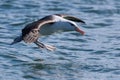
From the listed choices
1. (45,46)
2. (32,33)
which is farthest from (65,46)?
(32,33)

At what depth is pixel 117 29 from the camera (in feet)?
52.7

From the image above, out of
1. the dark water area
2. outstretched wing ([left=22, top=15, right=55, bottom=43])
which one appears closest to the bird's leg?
the dark water area

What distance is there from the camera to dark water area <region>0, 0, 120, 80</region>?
12.6 m

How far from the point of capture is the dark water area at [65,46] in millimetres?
12586

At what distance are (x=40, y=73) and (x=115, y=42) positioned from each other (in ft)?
9.67

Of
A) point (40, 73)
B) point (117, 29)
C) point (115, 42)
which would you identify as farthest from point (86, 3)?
point (40, 73)

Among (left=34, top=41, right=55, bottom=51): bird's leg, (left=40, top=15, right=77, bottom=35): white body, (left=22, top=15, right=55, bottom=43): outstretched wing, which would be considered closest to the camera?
(left=22, top=15, right=55, bottom=43): outstretched wing

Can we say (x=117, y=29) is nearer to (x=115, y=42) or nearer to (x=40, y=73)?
(x=115, y=42)

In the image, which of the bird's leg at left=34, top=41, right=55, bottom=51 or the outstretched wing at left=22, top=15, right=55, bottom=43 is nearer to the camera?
the outstretched wing at left=22, top=15, right=55, bottom=43

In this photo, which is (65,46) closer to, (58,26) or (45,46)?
(58,26)

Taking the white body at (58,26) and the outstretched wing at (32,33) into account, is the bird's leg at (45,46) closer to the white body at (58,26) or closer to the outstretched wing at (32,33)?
the white body at (58,26)

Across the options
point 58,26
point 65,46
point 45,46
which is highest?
point 58,26

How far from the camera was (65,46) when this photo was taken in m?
14.7

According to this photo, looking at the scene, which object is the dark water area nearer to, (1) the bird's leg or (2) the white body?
(1) the bird's leg
